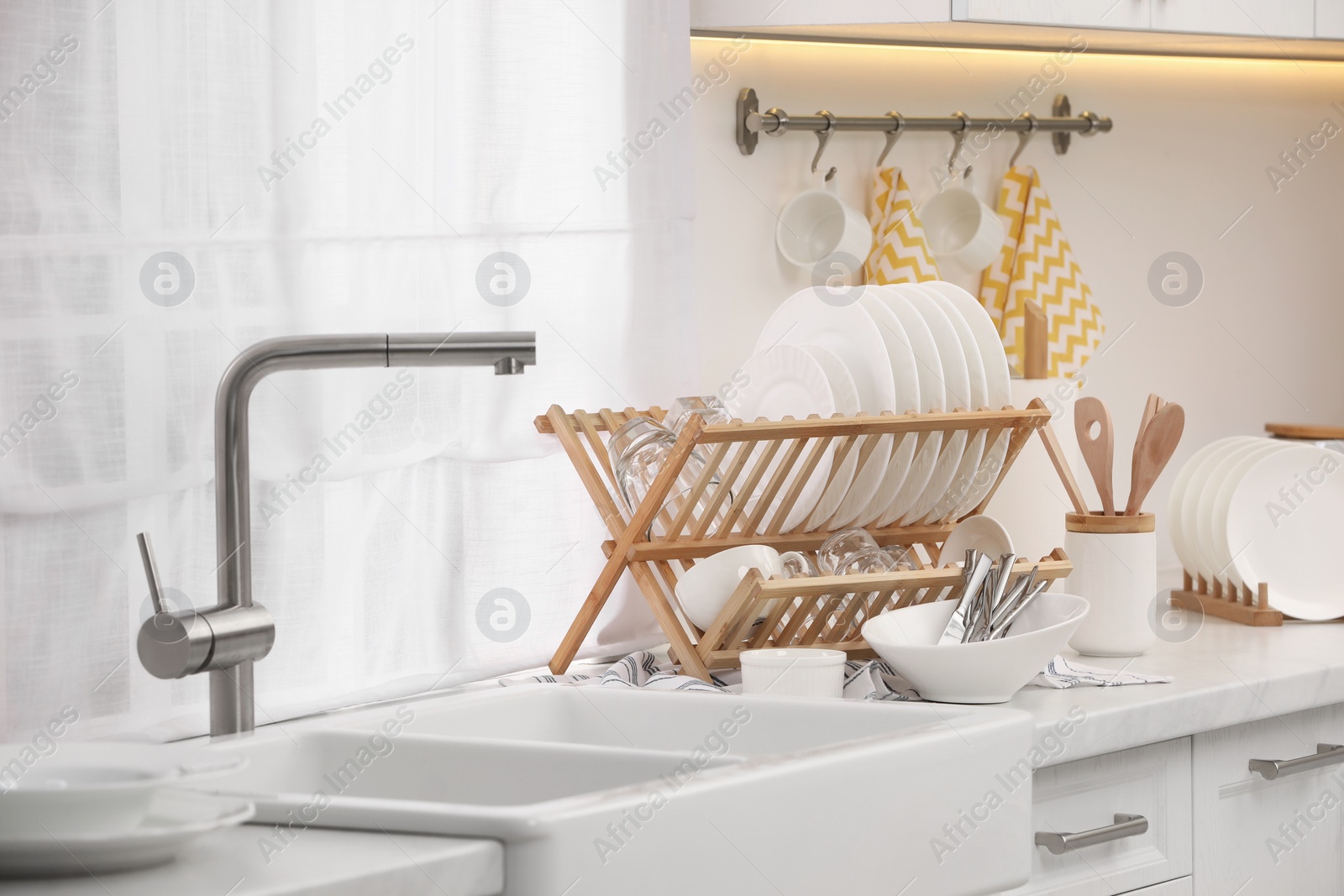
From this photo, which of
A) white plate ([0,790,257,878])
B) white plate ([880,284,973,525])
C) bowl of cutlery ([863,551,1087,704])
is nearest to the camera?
white plate ([0,790,257,878])

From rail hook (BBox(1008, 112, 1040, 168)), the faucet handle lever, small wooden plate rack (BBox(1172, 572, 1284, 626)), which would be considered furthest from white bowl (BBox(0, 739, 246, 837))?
rail hook (BBox(1008, 112, 1040, 168))

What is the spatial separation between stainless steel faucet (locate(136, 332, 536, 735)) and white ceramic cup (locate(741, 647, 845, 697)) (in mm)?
359

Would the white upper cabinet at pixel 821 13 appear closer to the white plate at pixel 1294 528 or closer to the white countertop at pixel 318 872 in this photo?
the white plate at pixel 1294 528

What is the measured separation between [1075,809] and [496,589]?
64 centimetres

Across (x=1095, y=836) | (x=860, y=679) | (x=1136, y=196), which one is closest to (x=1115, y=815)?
(x=1095, y=836)

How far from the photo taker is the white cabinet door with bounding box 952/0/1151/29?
1.68m

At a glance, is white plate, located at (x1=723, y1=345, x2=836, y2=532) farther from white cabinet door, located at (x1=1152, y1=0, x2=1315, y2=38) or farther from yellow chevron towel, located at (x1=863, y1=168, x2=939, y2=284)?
white cabinet door, located at (x1=1152, y1=0, x2=1315, y2=38)

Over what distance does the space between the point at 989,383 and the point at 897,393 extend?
0.12m

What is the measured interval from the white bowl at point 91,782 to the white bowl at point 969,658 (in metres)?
0.66

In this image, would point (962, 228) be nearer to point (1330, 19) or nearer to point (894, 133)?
point (894, 133)

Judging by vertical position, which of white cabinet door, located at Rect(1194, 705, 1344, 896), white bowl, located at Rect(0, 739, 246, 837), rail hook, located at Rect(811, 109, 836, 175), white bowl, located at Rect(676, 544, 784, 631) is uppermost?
rail hook, located at Rect(811, 109, 836, 175)

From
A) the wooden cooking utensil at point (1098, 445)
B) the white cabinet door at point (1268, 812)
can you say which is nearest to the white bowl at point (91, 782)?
the white cabinet door at point (1268, 812)

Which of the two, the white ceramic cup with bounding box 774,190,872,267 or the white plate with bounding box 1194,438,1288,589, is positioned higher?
the white ceramic cup with bounding box 774,190,872,267

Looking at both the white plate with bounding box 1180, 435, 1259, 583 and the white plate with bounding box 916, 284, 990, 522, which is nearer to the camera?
the white plate with bounding box 916, 284, 990, 522
